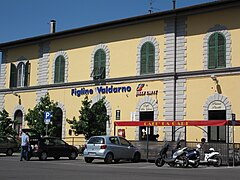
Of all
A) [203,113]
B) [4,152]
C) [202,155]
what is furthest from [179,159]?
[4,152]

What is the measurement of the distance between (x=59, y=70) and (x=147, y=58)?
9079 mm

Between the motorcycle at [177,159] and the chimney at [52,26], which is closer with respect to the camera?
the motorcycle at [177,159]

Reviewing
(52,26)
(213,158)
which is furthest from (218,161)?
(52,26)

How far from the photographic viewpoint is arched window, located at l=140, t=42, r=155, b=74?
106 feet

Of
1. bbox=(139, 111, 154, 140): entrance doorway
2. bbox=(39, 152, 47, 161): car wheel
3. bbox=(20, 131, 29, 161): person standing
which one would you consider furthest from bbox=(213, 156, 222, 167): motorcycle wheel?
bbox=(20, 131, 29, 161): person standing

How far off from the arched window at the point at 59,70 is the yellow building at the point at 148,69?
0.08 m

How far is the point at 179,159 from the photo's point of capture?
22672mm

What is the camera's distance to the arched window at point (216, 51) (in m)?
29.0

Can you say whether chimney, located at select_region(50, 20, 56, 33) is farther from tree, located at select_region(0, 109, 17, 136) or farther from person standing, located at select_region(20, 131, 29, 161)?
person standing, located at select_region(20, 131, 29, 161)

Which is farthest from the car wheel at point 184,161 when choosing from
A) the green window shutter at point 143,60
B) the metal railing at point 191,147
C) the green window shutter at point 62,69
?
the green window shutter at point 62,69

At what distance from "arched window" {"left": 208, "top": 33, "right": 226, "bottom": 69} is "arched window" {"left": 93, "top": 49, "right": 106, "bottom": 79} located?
29.5 feet

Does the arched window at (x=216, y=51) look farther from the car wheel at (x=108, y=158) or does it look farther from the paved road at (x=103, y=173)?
the paved road at (x=103, y=173)

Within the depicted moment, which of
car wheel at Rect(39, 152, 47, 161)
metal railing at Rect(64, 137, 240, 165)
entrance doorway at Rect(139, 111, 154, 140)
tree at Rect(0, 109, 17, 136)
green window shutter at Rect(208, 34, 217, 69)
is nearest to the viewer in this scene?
A: metal railing at Rect(64, 137, 240, 165)

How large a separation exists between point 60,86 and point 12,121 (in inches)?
215
